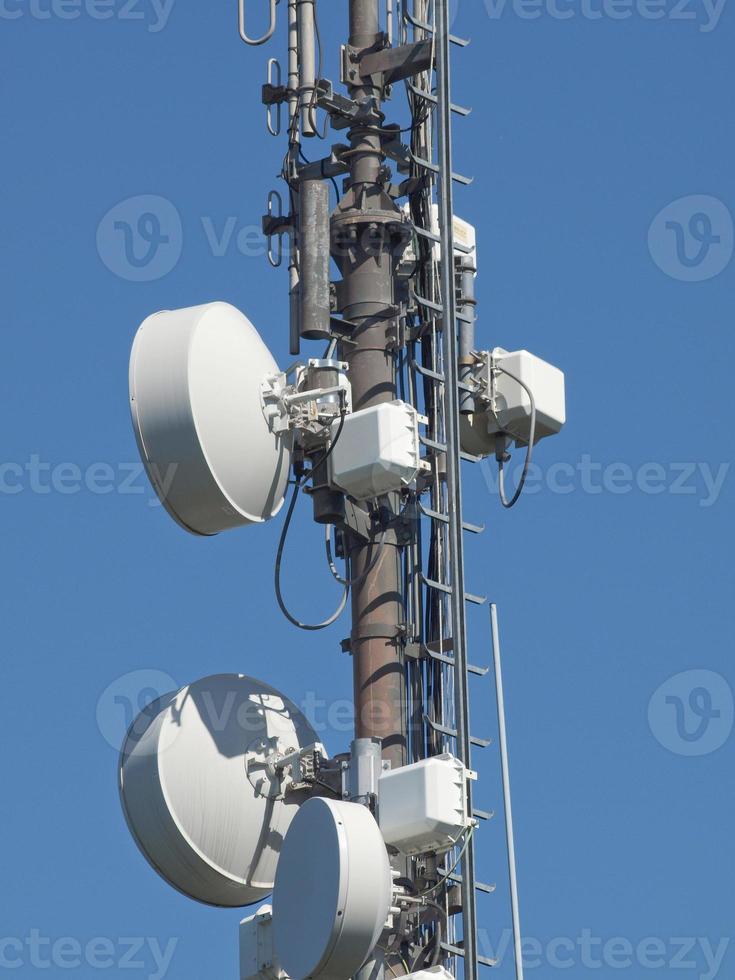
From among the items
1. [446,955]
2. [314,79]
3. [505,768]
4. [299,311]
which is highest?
[314,79]

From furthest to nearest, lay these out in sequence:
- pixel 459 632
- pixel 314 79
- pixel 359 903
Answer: pixel 314 79, pixel 459 632, pixel 359 903

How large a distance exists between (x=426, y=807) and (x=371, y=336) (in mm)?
3603

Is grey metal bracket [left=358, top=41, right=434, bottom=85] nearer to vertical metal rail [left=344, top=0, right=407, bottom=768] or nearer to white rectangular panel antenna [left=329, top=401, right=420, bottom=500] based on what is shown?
vertical metal rail [left=344, top=0, right=407, bottom=768]

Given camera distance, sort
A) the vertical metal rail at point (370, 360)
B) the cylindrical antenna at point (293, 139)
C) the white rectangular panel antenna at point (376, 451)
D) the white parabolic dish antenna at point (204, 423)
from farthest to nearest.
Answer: the cylindrical antenna at point (293, 139)
the vertical metal rail at point (370, 360)
the white rectangular panel antenna at point (376, 451)
the white parabolic dish antenna at point (204, 423)

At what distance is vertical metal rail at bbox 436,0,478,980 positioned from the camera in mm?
17453

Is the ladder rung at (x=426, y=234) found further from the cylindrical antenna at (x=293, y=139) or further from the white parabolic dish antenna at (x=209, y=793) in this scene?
the white parabolic dish antenna at (x=209, y=793)

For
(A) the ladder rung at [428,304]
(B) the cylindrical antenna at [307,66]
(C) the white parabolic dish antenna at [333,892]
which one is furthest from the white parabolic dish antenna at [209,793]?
(B) the cylindrical antenna at [307,66]

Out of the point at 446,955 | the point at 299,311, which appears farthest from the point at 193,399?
the point at 446,955

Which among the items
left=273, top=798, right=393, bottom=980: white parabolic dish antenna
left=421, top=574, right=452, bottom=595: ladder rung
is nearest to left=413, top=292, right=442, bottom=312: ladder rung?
left=421, top=574, right=452, bottom=595: ladder rung

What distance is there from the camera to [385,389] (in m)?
18.8

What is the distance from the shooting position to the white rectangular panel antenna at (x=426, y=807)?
675 inches

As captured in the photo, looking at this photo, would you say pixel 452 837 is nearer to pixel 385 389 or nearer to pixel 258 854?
pixel 258 854

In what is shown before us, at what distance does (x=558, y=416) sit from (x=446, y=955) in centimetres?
403

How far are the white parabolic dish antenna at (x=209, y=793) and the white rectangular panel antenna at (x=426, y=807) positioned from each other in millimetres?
1236
